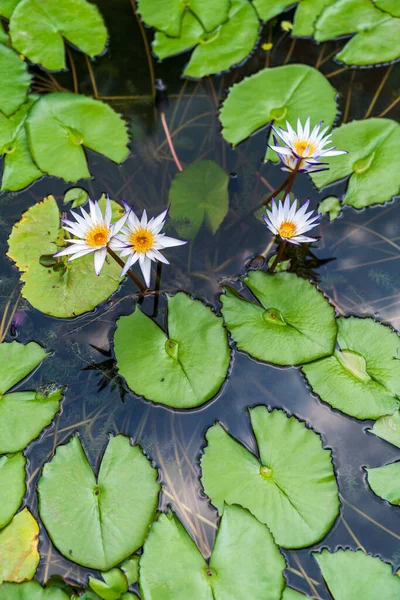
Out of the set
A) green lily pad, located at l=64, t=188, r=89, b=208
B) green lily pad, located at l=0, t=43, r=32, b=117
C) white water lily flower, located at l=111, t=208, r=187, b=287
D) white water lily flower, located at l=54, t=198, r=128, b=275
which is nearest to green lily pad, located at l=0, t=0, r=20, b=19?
green lily pad, located at l=0, t=43, r=32, b=117

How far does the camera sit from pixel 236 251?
2998mm

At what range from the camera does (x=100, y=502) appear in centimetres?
239

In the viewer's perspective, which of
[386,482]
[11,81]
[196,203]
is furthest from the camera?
[11,81]

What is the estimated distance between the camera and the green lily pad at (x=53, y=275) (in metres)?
2.77

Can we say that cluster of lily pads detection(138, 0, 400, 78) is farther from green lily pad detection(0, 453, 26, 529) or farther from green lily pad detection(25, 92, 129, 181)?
green lily pad detection(0, 453, 26, 529)

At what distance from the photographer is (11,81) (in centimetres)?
326

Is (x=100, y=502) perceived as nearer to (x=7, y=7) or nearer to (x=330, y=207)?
(x=330, y=207)

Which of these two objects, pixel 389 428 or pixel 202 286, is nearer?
pixel 389 428

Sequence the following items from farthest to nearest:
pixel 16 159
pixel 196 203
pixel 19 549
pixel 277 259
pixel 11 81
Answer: pixel 11 81, pixel 16 159, pixel 196 203, pixel 277 259, pixel 19 549

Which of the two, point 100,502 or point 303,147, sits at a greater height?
point 303,147

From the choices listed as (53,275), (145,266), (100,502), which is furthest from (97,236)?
(100,502)

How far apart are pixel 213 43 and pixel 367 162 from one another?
133 centimetres

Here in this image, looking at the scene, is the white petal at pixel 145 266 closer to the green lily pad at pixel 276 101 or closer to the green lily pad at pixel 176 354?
the green lily pad at pixel 176 354

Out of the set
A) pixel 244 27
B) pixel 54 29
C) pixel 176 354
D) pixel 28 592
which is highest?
pixel 244 27
